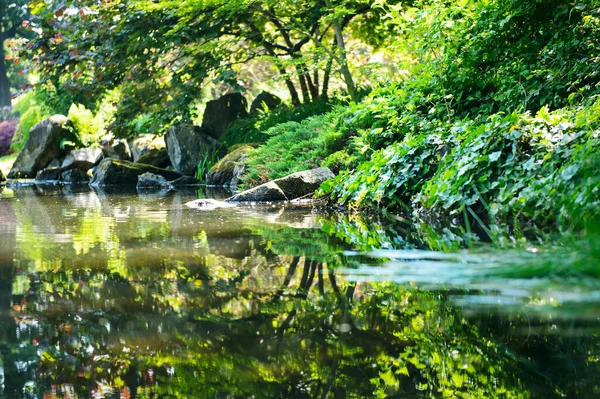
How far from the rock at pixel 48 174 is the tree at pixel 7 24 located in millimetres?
17512

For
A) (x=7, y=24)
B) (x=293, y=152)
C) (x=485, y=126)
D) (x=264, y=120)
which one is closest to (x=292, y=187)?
(x=293, y=152)

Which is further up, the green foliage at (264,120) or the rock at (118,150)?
the green foliage at (264,120)

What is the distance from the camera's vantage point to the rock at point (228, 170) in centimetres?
1111

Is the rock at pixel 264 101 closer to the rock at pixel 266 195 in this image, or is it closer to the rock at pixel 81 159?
the rock at pixel 81 159

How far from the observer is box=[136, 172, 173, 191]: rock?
1193cm

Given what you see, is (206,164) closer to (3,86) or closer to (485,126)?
(485,126)

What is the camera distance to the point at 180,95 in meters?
12.5

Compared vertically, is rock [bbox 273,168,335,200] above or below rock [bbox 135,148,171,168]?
below

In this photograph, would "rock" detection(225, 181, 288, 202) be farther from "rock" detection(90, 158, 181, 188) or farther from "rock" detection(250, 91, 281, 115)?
"rock" detection(250, 91, 281, 115)

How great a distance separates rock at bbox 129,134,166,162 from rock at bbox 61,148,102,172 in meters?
0.85

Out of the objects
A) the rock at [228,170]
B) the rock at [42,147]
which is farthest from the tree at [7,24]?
the rock at [228,170]

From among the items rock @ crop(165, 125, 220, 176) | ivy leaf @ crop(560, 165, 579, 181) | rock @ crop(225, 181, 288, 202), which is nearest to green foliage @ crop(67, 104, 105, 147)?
rock @ crop(165, 125, 220, 176)

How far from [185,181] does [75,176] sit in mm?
3135

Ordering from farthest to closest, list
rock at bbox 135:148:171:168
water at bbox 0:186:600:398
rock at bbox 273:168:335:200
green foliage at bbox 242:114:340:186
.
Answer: rock at bbox 135:148:171:168 < green foliage at bbox 242:114:340:186 < rock at bbox 273:168:335:200 < water at bbox 0:186:600:398
